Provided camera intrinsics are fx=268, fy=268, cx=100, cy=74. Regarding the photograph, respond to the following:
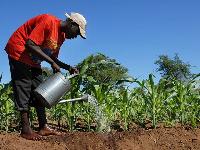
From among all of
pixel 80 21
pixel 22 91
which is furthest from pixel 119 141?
pixel 80 21

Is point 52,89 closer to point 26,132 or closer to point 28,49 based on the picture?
point 28,49

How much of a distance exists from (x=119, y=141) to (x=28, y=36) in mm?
1516

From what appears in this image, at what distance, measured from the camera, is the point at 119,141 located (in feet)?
9.38

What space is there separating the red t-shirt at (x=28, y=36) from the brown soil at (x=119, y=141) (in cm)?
91

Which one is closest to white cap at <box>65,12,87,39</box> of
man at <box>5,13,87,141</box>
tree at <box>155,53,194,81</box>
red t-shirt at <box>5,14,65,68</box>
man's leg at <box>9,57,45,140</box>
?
man at <box>5,13,87,141</box>

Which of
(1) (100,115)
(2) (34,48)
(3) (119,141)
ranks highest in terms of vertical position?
(2) (34,48)

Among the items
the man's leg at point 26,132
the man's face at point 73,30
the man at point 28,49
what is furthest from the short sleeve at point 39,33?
the man's leg at point 26,132

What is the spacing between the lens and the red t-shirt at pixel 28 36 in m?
2.91

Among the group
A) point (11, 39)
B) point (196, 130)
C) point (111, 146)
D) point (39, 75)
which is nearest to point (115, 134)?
point (111, 146)

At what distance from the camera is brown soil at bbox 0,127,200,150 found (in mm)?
2752

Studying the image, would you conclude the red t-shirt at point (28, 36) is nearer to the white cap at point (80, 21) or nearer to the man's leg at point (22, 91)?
the man's leg at point (22, 91)

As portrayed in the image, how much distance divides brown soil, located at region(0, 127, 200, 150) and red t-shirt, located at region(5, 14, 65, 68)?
2.97 feet

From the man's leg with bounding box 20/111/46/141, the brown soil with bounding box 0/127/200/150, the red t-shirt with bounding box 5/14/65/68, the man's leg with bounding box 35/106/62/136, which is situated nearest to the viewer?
the brown soil with bounding box 0/127/200/150

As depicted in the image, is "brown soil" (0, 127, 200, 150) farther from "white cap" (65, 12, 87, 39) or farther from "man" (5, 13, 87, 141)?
"white cap" (65, 12, 87, 39)
